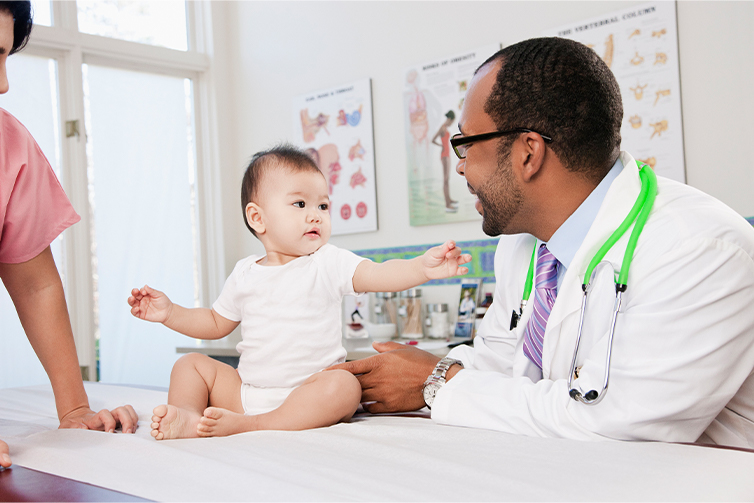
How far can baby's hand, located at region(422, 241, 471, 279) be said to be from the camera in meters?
1.34

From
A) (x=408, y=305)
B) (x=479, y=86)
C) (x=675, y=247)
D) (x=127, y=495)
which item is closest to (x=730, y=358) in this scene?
(x=675, y=247)

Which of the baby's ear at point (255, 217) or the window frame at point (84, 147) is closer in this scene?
the baby's ear at point (255, 217)

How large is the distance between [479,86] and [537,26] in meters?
1.96

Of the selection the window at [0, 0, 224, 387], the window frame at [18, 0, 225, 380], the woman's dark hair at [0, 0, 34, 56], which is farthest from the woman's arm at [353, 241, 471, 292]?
the window at [0, 0, 224, 387]

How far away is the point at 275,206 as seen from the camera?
1.62 m

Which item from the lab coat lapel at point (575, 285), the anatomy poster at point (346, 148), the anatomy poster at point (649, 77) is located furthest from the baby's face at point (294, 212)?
the anatomy poster at point (346, 148)

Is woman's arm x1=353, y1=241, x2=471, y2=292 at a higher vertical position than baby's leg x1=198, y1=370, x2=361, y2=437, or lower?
higher

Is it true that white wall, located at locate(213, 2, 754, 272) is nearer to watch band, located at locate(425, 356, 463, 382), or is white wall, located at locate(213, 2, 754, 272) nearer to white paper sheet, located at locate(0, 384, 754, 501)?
watch band, located at locate(425, 356, 463, 382)

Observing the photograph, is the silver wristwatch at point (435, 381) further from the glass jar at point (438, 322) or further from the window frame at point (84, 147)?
the window frame at point (84, 147)

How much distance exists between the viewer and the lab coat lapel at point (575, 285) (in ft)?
4.13

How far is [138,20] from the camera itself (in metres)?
4.58

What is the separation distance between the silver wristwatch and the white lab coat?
9 cm

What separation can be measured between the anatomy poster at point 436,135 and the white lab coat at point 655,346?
7.21 ft

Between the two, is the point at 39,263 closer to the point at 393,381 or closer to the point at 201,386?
the point at 201,386
